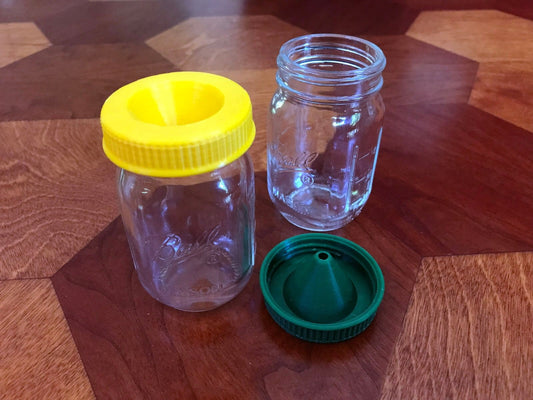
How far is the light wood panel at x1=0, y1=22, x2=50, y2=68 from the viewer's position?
0.93 meters

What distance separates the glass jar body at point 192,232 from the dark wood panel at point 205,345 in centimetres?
2

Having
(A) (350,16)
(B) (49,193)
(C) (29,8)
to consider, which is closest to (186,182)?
(B) (49,193)

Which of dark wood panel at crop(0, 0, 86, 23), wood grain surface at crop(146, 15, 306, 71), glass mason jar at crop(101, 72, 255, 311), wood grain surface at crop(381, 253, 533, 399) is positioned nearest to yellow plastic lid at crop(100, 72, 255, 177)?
glass mason jar at crop(101, 72, 255, 311)

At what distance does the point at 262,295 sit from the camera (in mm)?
482

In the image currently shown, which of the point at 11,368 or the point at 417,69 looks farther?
the point at 417,69

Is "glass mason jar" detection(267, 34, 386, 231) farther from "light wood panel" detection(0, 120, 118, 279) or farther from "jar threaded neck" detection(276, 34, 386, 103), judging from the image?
"light wood panel" detection(0, 120, 118, 279)

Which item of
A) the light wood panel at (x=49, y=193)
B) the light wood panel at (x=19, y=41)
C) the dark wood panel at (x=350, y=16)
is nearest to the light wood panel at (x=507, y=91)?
the dark wood panel at (x=350, y=16)

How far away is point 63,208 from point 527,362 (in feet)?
1.69

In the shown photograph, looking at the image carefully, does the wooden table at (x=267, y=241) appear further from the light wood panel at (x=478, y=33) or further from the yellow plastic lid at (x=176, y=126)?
the yellow plastic lid at (x=176, y=126)

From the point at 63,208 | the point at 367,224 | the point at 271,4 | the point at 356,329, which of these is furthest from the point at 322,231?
the point at 271,4

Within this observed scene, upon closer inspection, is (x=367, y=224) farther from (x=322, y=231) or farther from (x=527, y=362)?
(x=527, y=362)

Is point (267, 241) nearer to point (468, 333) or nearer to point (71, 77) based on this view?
point (468, 333)

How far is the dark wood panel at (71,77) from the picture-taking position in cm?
78

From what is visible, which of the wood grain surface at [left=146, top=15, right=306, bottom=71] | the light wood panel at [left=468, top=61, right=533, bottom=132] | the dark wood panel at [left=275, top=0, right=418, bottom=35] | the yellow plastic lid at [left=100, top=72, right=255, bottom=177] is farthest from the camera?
the dark wood panel at [left=275, top=0, right=418, bottom=35]
